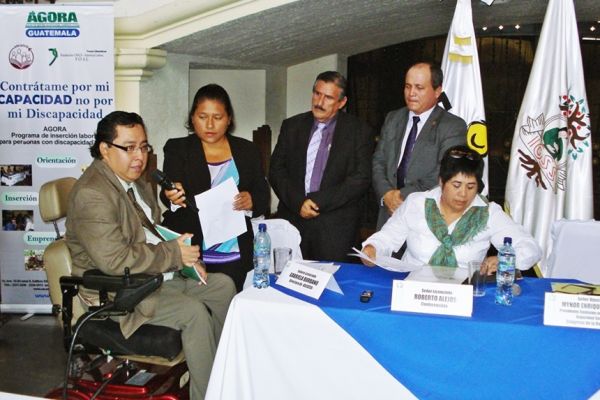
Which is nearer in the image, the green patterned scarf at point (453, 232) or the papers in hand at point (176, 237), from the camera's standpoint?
the green patterned scarf at point (453, 232)

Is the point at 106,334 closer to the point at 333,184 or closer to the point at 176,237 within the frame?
the point at 176,237

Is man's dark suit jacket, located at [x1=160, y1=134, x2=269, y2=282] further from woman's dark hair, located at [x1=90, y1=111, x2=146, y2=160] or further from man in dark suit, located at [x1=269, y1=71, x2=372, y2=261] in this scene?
woman's dark hair, located at [x1=90, y1=111, x2=146, y2=160]

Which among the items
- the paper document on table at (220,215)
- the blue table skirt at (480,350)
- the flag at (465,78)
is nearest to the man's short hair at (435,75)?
the flag at (465,78)

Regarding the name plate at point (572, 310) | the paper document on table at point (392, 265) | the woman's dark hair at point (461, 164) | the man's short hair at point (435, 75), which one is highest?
the man's short hair at point (435, 75)

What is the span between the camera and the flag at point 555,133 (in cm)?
409

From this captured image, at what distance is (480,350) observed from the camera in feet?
7.09

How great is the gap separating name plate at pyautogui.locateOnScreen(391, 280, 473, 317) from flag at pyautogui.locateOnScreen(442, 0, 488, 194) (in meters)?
1.93

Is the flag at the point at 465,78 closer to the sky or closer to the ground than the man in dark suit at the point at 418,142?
closer to the sky

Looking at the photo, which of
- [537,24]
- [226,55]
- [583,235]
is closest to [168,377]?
[583,235]

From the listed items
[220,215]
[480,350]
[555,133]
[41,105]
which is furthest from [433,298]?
[41,105]

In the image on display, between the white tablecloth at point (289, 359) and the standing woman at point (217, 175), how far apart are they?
98 cm

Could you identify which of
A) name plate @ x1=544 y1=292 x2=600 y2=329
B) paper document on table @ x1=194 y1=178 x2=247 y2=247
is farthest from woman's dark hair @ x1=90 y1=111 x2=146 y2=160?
name plate @ x1=544 y1=292 x2=600 y2=329

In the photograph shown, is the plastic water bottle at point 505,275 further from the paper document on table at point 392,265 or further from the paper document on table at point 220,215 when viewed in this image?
the paper document on table at point 220,215

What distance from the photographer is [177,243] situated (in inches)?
109
